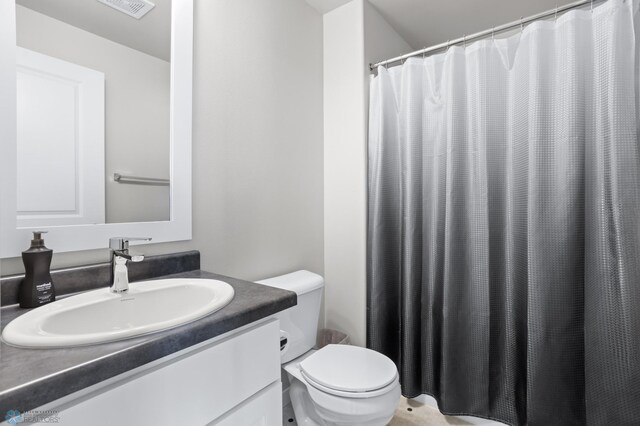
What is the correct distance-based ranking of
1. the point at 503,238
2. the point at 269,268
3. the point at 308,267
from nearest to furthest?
1. the point at 503,238
2. the point at 269,268
3. the point at 308,267

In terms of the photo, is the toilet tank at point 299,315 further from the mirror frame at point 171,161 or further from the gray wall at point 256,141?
the mirror frame at point 171,161

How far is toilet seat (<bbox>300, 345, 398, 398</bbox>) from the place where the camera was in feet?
3.96

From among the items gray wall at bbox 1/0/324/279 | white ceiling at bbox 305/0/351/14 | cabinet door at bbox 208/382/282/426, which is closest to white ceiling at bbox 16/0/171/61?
gray wall at bbox 1/0/324/279

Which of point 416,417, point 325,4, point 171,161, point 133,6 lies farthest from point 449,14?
point 416,417

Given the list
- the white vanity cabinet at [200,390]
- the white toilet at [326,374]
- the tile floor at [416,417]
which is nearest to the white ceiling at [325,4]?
the white toilet at [326,374]

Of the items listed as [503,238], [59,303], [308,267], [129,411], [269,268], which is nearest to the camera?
[129,411]

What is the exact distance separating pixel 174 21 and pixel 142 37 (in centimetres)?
16

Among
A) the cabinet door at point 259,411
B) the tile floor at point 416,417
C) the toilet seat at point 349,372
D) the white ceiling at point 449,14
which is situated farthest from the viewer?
the white ceiling at point 449,14

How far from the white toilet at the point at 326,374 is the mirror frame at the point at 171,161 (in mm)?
569

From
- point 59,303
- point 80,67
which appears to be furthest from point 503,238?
point 80,67

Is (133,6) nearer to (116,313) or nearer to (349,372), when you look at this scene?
(116,313)

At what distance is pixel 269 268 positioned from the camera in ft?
5.40

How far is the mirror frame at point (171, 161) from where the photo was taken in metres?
0.86

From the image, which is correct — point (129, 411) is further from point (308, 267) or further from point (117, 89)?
point (308, 267)
